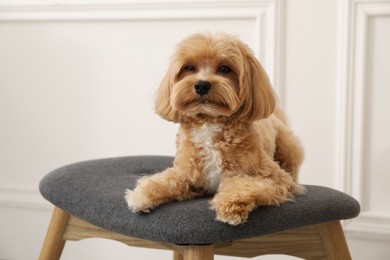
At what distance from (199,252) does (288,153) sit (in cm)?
38

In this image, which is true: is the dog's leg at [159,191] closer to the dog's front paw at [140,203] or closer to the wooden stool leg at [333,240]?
the dog's front paw at [140,203]

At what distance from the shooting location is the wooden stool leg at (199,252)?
1027 millimetres

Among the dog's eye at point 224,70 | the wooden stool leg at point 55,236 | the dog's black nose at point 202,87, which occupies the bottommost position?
the wooden stool leg at point 55,236

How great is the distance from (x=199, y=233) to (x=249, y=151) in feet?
0.75

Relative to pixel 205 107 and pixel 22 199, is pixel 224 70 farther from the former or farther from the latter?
pixel 22 199

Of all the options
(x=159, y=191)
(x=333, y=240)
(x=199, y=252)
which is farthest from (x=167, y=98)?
(x=333, y=240)

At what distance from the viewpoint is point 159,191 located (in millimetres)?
1102

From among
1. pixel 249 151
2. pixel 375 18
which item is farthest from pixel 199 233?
pixel 375 18

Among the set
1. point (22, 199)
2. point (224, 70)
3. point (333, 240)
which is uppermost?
point (224, 70)

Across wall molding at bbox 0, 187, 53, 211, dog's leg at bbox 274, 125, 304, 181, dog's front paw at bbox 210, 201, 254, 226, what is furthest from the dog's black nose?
wall molding at bbox 0, 187, 53, 211

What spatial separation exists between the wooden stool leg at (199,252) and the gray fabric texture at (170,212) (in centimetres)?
3

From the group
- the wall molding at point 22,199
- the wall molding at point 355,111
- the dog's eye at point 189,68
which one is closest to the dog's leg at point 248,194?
the dog's eye at point 189,68

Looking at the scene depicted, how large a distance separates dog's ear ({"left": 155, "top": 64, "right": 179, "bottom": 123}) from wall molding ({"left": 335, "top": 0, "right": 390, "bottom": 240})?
0.76 meters

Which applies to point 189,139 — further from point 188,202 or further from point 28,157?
point 28,157
